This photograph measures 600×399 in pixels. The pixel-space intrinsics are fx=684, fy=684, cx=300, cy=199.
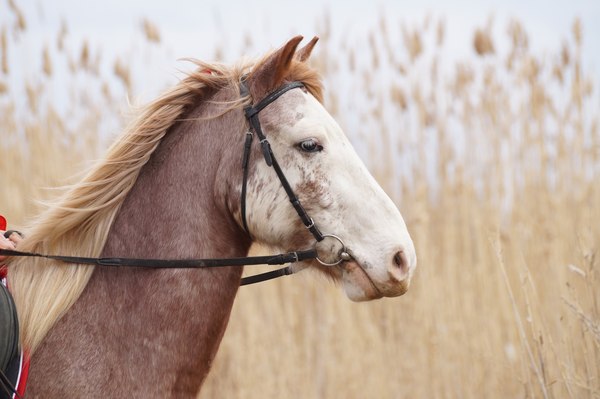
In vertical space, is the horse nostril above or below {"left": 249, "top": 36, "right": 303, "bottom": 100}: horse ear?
below

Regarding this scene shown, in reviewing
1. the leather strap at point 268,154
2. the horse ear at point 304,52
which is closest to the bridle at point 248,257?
the leather strap at point 268,154

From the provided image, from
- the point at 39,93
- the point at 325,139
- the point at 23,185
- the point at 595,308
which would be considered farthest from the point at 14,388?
the point at 39,93

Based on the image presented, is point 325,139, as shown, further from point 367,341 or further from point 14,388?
point 367,341

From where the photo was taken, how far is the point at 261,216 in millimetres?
2094

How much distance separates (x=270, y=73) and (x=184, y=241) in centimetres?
60

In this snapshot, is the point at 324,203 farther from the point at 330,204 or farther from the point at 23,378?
the point at 23,378

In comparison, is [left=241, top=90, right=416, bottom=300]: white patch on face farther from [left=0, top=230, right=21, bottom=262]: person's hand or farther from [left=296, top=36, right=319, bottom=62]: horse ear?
[left=0, top=230, right=21, bottom=262]: person's hand

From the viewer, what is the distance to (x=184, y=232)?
211cm

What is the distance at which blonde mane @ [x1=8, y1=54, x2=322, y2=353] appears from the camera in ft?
6.68

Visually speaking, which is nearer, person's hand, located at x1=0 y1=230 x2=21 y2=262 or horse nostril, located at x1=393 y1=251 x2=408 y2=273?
horse nostril, located at x1=393 y1=251 x2=408 y2=273

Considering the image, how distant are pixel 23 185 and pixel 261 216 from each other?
118 inches

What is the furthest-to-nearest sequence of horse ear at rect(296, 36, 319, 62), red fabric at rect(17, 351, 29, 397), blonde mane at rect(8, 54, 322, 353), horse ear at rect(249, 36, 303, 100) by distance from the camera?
horse ear at rect(296, 36, 319, 62) < horse ear at rect(249, 36, 303, 100) < blonde mane at rect(8, 54, 322, 353) < red fabric at rect(17, 351, 29, 397)

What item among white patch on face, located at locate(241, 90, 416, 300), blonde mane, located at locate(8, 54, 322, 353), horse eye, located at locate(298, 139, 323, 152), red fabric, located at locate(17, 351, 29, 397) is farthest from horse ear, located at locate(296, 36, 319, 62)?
red fabric, located at locate(17, 351, 29, 397)

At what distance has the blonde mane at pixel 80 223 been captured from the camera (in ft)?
6.68
